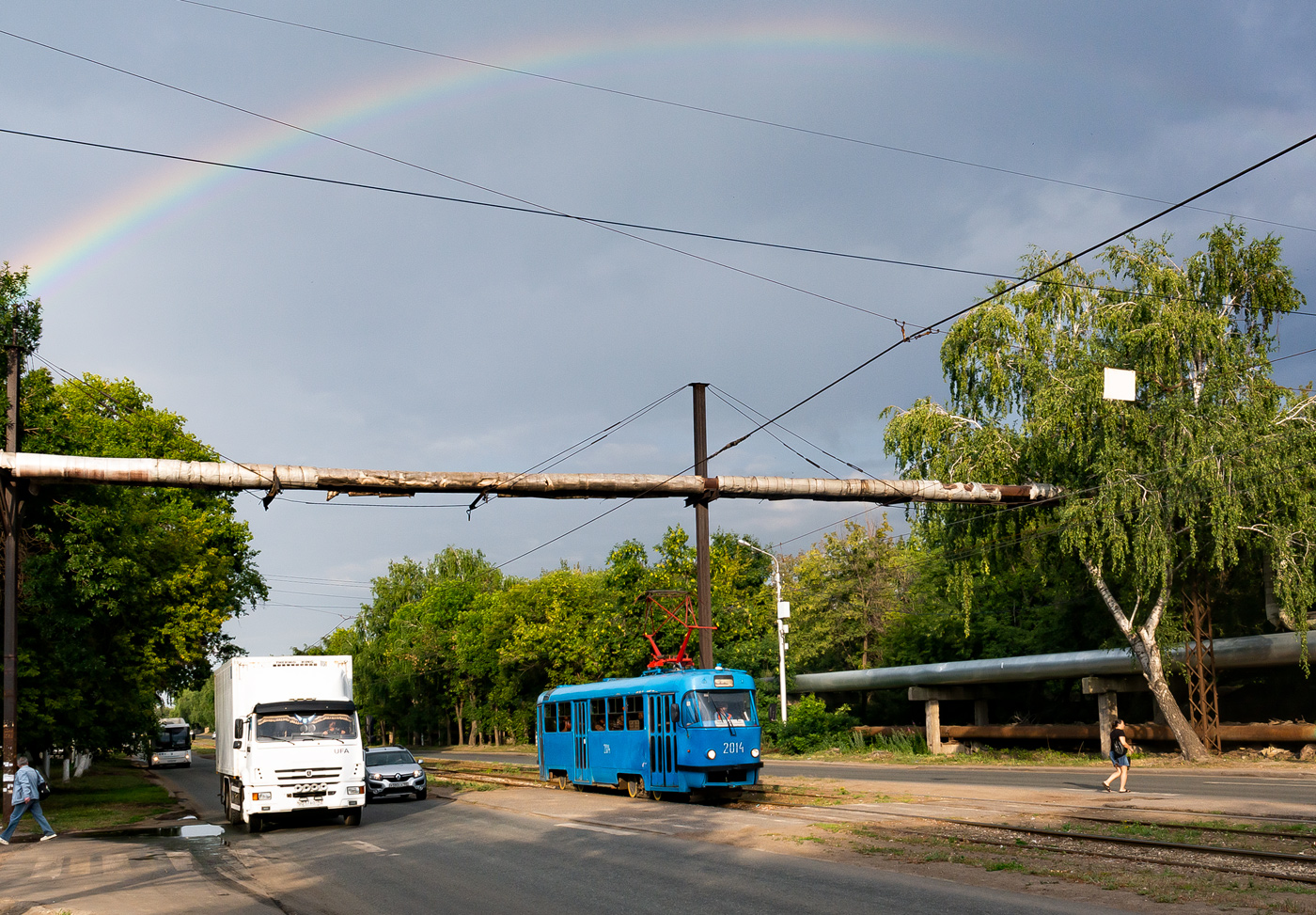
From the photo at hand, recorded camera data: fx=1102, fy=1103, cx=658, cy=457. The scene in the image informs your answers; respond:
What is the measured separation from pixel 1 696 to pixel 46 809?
5.80 meters

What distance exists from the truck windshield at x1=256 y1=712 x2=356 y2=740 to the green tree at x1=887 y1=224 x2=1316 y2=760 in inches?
784

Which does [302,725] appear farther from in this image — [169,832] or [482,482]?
[482,482]

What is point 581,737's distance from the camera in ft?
94.3

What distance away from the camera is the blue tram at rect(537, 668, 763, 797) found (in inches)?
928

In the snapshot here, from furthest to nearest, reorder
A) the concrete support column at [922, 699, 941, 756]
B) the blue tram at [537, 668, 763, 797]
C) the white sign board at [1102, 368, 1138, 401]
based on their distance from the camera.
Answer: the concrete support column at [922, 699, 941, 756] → the white sign board at [1102, 368, 1138, 401] → the blue tram at [537, 668, 763, 797]

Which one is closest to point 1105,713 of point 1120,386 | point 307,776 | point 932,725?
point 932,725

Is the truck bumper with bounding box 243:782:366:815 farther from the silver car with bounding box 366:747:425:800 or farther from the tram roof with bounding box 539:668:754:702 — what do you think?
the tram roof with bounding box 539:668:754:702

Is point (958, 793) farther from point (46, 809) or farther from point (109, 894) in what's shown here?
point (46, 809)

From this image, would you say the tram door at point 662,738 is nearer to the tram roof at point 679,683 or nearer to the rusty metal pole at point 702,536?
the tram roof at point 679,683

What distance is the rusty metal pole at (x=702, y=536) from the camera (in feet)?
93.8

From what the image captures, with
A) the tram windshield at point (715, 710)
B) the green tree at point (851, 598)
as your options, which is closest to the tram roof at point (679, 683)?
the tram windshield at point (715, 710)

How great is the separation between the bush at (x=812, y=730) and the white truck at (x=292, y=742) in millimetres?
26936

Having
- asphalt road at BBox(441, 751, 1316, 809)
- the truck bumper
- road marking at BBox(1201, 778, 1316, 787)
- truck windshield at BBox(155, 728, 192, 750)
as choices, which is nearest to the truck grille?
the truck bumper

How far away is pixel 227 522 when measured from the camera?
152 ft
